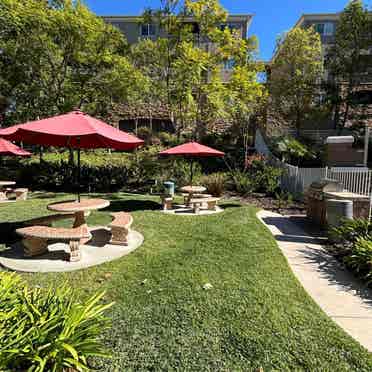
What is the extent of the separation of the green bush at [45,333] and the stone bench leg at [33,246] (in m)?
2.18

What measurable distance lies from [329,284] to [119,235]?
4.06 metres

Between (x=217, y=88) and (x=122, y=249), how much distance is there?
11899 millimetres

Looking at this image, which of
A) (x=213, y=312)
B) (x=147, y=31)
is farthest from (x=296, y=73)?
(x=213, y=312)

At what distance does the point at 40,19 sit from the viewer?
1192cm

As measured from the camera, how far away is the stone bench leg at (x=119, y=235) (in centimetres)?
531

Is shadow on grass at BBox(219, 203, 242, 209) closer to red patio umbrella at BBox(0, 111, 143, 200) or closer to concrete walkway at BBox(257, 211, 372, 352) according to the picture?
concrete walkway at BBox(257, 211, 372, 352)

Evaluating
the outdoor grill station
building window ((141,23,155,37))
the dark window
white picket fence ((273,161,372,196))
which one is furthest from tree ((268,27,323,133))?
building window ((141,23,155,37))

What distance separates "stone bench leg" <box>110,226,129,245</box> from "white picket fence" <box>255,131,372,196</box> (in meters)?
7.45

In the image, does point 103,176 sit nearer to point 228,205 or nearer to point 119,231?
point 228,205

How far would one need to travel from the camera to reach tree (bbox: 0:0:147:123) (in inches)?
480

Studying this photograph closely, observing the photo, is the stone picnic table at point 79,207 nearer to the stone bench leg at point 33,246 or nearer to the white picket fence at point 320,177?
the stone bench leg at point 33,246

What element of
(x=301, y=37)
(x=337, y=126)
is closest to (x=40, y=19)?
(x=301, y=37)

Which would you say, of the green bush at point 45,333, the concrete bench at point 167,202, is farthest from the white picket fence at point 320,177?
the green bush at point 45,333

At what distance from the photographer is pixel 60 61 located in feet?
44.9
